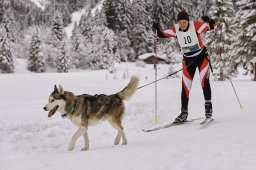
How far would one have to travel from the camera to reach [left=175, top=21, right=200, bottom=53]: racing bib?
293 inches

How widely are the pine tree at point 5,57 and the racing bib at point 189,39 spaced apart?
59.1 m

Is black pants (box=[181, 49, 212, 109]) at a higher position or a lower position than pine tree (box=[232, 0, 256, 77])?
lower

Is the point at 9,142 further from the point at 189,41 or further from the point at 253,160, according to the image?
the point at 253,160

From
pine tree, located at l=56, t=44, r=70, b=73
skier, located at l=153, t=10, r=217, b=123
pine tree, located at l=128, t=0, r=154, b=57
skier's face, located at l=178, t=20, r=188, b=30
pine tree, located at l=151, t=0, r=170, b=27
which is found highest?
pine tree, located at l=151, t=0, r=170, b=27

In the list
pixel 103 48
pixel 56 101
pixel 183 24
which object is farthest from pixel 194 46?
pixel 103 48

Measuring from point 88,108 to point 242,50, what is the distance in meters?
20.7

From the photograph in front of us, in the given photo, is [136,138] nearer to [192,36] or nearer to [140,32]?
[192,36]

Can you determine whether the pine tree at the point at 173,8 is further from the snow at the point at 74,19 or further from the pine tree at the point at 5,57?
the snow at the point at 74,19

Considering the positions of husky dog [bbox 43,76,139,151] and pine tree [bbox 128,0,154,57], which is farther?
pine tree [bbox 128,0,154,57]

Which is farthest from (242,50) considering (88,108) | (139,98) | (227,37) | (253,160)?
(253,160)

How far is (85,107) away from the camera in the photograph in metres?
6.73

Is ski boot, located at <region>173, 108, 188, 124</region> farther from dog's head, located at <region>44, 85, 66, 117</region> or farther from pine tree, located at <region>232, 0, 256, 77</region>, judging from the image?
pine tree, located at <region>232, 0, 256, 77</region>

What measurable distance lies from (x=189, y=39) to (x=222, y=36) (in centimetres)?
2246

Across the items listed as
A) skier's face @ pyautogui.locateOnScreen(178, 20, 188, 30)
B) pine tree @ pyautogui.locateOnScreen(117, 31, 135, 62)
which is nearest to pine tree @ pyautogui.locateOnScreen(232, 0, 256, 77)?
skier's face @ pyautogui.locateOnScreen(178, 20, 188, 30)
